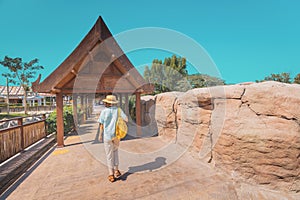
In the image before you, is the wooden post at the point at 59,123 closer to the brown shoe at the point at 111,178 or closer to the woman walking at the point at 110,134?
the woman walking at the point at 110,134

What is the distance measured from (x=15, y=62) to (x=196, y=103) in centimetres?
3287

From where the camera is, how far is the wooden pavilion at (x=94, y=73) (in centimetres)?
509

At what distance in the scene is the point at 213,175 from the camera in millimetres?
3293

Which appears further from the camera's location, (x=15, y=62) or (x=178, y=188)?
(x=15, y=62)

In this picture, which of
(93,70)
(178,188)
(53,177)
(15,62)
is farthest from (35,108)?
(178,188)

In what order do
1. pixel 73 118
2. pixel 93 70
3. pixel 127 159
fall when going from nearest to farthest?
pixel 127 159 → pixel 93 70 → pixel 73 118

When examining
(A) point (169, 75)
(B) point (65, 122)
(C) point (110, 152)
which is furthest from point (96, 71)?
(A) point (169, 75)

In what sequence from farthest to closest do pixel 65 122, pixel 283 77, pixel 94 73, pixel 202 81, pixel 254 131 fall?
1. pixel 202 81
2. pixel 283 77
3. pixel 65 122
4. pixel 94 73
5. pixel 254 131

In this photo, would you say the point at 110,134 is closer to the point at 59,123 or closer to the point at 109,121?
the point at 109,121

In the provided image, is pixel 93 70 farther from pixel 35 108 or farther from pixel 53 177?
pixel 35 108

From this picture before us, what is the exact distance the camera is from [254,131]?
111 inches

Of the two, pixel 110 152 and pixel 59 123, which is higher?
pixel 59 123

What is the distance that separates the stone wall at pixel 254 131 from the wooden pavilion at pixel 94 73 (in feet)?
9.64

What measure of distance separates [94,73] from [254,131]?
200 inches
